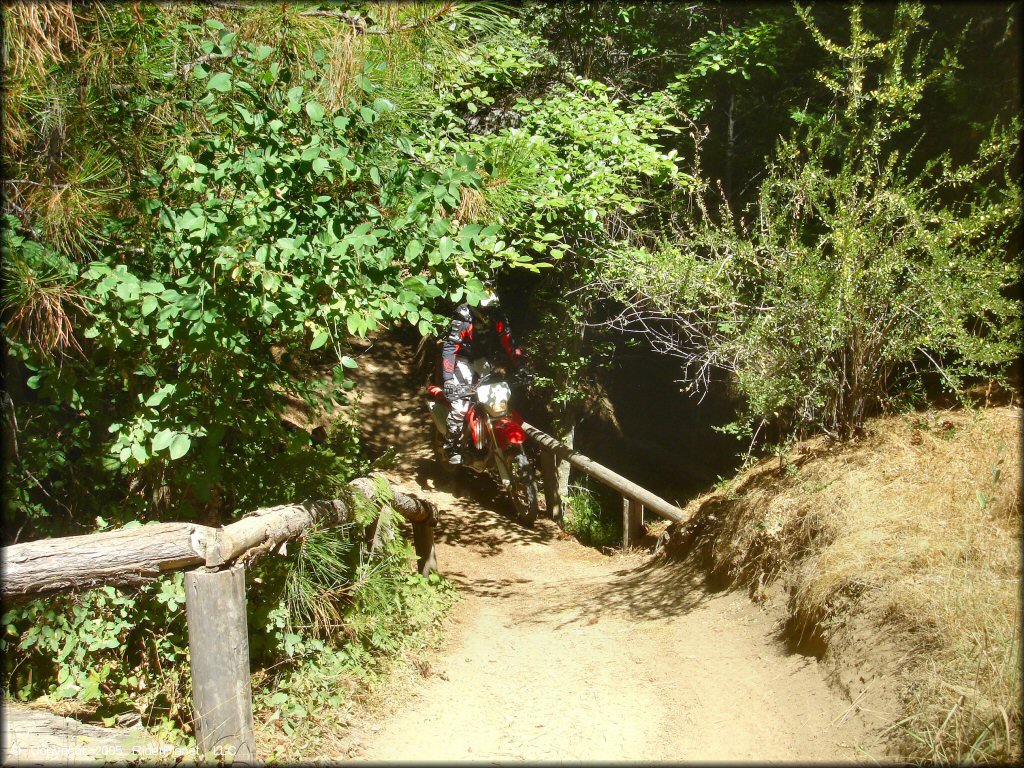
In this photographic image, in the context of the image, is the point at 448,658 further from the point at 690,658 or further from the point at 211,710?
the point at 211,710

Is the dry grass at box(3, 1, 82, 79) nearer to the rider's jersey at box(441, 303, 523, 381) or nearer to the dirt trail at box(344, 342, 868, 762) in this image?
the dirt trail at box(344, 342, 868, 762)

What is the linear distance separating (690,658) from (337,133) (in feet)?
12.8

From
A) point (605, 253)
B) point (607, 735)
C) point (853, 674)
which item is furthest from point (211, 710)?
point (605, 253)

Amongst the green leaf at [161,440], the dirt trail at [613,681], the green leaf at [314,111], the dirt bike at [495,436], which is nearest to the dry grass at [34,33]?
the green leaf at [314,111]

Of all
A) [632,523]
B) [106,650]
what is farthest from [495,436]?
[106,650]

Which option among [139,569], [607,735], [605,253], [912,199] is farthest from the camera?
[605,253]

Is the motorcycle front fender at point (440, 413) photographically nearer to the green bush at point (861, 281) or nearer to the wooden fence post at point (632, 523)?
the wooden fence post at point (632, 523)

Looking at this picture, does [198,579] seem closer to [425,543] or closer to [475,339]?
[425,543]

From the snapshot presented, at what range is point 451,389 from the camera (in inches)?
372

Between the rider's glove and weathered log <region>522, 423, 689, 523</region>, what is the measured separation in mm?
1320

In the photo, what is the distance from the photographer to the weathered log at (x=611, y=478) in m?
8.13

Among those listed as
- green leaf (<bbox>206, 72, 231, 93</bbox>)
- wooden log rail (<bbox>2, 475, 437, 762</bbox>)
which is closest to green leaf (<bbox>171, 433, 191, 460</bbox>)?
wooden log rail (<bbox>2, 475, 437, 762</bbox>)

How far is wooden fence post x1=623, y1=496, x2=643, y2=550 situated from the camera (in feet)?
29.0

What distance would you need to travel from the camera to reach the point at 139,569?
3.71 m
